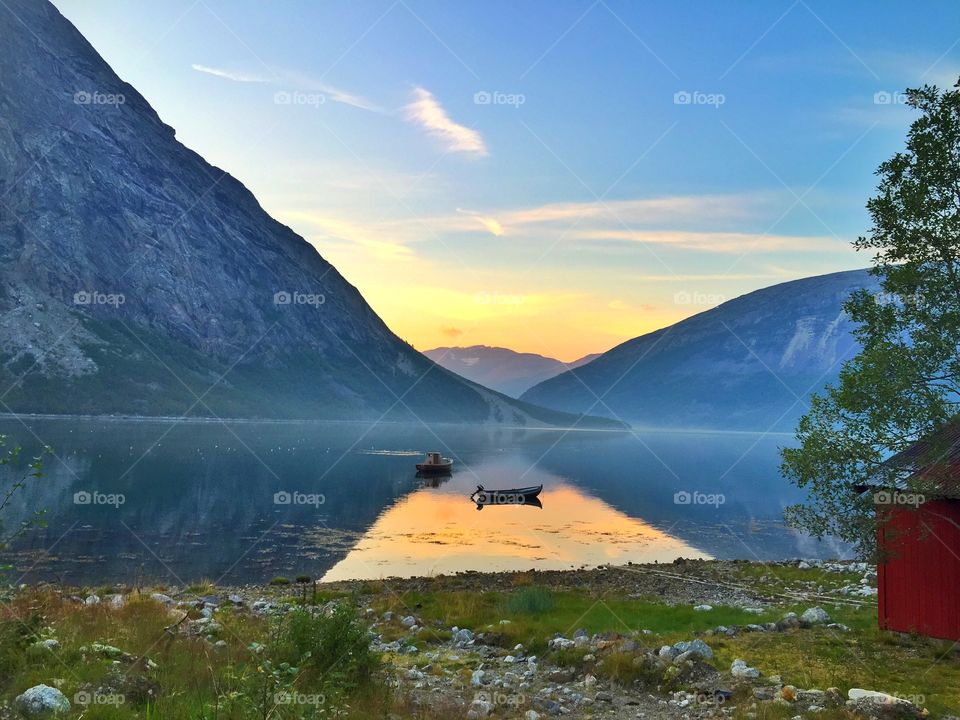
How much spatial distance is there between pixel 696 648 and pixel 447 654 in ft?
21.7

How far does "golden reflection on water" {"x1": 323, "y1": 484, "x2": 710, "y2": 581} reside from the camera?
4322cm

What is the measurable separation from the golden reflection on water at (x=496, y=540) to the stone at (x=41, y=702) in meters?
28.0

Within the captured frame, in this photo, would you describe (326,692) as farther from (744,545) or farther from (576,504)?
(576,504)

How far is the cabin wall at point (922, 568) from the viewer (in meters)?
18.0

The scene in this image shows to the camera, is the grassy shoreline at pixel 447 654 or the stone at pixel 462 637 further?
the stone at pixel 462 637

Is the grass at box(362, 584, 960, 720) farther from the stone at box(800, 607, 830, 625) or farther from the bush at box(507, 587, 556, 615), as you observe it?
the stone at box(800, 607, 830, 625)

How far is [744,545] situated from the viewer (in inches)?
2179

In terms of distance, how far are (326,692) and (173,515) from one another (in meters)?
53.9

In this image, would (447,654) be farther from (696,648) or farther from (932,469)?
(932,469)

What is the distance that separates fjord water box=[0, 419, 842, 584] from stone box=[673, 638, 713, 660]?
14.2 m

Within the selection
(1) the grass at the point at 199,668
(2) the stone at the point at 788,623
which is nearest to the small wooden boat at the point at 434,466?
(2) the stone at the point at 788,623

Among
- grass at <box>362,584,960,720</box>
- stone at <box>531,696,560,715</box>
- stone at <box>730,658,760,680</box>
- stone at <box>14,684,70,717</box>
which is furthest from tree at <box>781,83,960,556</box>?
stone at <box>14,684,70,717</box>

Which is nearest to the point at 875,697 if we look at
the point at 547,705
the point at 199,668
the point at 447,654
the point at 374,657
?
the point at 547,705

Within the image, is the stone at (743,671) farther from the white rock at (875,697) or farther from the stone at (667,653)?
the white rock at (875,697)
